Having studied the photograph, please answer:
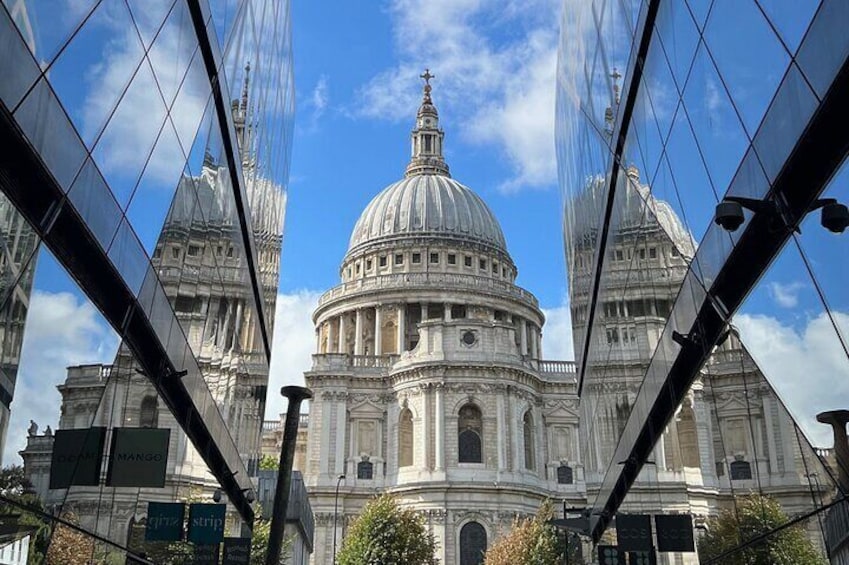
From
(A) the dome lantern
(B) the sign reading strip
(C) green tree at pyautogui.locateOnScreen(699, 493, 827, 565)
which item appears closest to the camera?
(C) green tree at pyautogui.locateOnScreen(699, 493, 827, 565)

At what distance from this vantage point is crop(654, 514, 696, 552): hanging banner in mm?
18656

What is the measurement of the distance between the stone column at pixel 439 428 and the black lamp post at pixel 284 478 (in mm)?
45626

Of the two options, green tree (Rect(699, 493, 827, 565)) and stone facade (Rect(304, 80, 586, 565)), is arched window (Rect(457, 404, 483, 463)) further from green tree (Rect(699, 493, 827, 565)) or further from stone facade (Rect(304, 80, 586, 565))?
green tree (Rect(699, 493, 827, 565))

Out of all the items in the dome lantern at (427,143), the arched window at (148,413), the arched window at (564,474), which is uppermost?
the dome lantern at (427,143)

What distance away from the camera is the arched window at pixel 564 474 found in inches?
3004

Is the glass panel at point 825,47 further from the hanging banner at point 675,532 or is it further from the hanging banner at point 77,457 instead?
the hanging banner at point 675,532

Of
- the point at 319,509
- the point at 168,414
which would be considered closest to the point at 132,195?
the point at 168,414

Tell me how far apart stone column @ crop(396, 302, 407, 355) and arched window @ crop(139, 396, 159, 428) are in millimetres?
68945

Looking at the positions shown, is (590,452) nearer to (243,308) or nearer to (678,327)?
A: (243,308)

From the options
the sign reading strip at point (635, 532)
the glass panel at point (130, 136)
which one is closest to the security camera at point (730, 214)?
the glass panel at point (130, 136)

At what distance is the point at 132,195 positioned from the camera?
43.9 feet

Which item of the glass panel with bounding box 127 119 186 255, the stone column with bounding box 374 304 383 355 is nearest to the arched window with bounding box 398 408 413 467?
the stone column with bounding box 374 304 383 355

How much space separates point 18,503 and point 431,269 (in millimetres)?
85531

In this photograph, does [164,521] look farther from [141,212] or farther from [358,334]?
[358,334]
